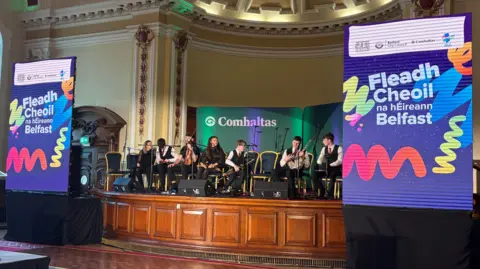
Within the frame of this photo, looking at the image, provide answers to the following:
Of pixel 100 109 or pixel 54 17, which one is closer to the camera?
pixel 100 109

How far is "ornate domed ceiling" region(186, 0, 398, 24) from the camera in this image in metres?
13.3

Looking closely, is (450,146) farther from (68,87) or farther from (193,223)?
(68,87)

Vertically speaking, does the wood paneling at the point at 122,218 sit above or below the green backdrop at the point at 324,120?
below

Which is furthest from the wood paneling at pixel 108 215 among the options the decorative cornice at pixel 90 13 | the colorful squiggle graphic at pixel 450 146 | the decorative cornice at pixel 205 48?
the decorative cornice at pixel 205 48

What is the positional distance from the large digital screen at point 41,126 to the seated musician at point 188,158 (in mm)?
2463

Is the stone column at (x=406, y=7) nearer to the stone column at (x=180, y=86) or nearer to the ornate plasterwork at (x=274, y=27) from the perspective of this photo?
the ornate plasterwork at (x=274, y=27)

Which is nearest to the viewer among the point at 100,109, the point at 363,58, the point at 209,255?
→ the point at 363,58

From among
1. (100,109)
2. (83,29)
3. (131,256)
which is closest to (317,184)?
(131,256)

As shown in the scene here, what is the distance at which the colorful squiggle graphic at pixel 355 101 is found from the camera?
5184 millimetres

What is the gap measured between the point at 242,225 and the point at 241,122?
6097 mm

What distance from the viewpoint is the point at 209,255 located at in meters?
6.92

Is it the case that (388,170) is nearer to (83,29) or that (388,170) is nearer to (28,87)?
(28,87)

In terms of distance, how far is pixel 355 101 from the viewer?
5230 millimetres

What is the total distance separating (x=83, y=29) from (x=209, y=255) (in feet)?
28.6
